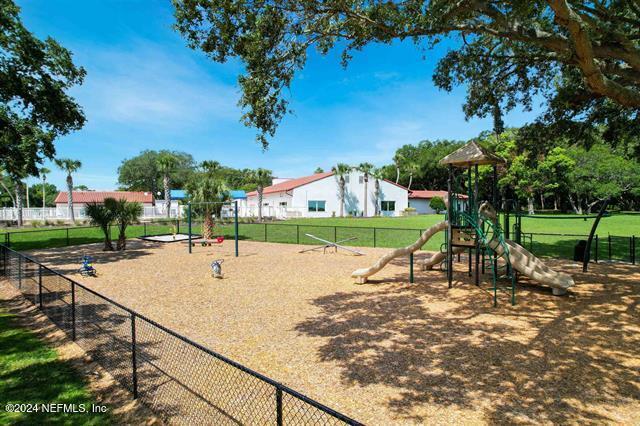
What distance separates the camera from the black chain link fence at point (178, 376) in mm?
4035

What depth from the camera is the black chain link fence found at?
4.04 m

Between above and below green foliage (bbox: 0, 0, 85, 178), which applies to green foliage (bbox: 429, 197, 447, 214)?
below

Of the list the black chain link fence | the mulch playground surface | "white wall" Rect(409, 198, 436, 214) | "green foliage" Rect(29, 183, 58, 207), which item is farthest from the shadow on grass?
"green foliage" Rect(29, 183, 58, 207)

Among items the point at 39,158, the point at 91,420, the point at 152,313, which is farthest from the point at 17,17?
the point at 91,420

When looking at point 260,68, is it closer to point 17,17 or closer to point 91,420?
point 91,420

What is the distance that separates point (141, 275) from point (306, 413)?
1031cm

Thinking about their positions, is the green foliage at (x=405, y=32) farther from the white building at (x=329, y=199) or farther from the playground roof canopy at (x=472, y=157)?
the white building at (x=329, y=199)

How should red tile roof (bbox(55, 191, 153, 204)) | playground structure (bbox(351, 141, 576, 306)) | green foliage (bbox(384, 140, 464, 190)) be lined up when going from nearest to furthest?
playground structure (bbox(351, 141, 576, 306)) → red tile roof (bbox(55, 191, 153, 204)) → green foliage (bbox(384, 140, 464, 190))

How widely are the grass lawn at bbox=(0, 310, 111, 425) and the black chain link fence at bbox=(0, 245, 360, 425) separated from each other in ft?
1.49

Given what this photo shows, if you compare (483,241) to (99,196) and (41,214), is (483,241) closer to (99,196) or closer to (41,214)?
(41,214)

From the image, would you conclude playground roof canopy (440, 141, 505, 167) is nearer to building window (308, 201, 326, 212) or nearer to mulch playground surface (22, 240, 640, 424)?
mulch playground surface (22, 240, 640, 424)

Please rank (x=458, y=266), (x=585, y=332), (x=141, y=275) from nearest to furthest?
(x=585, y=332), (x=141, y=275), (x=458, y=266)

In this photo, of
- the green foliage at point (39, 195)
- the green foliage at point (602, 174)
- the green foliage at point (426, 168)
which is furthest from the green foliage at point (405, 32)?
the green foliage at point (39, 195)

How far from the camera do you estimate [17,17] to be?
15.8m
